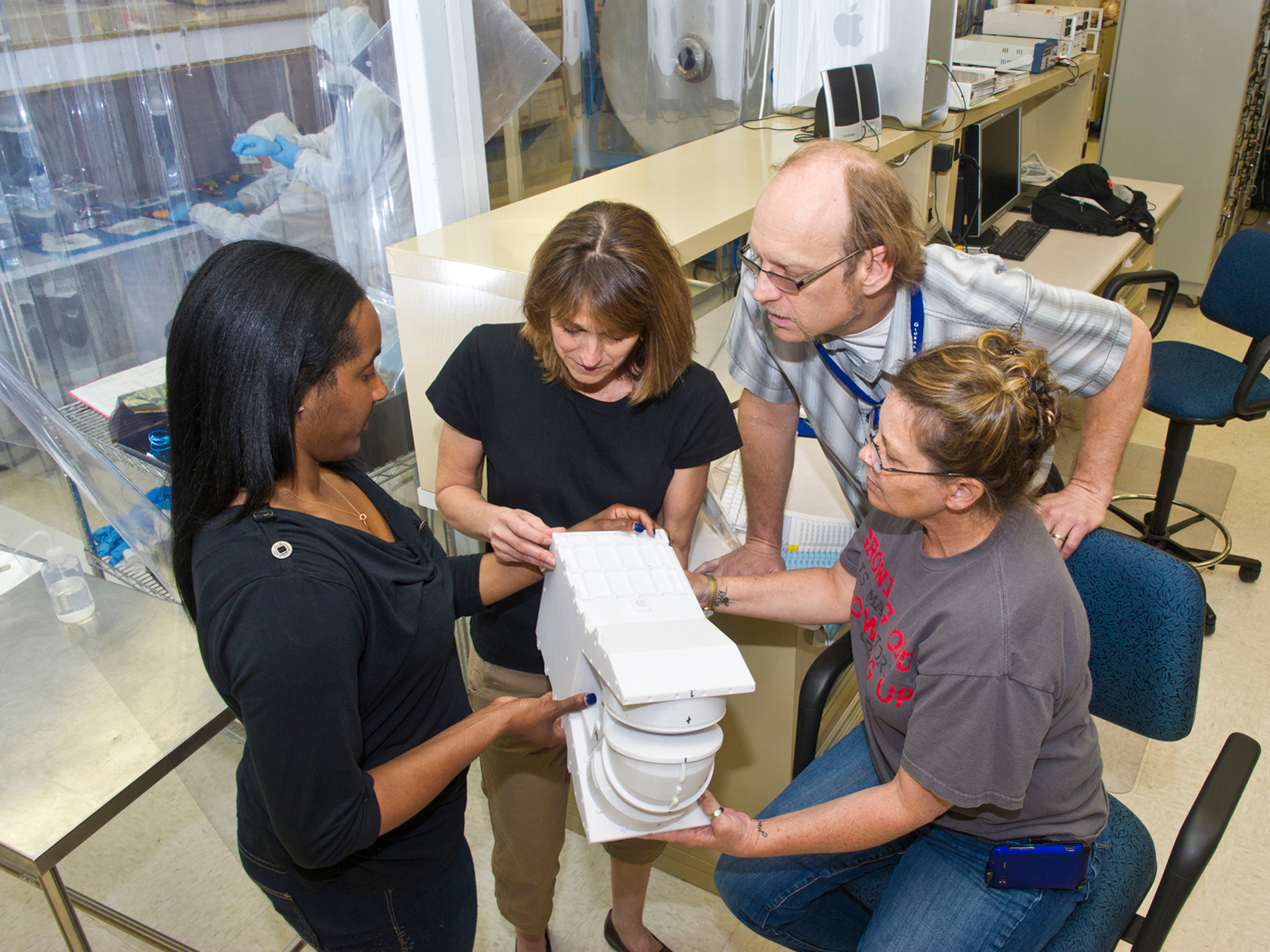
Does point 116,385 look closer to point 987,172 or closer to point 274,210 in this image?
point 274,210

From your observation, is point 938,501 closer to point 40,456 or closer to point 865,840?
point 865,840

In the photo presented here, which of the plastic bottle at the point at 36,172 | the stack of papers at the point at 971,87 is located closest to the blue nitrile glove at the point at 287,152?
the plastic bottle at the point at 36,172

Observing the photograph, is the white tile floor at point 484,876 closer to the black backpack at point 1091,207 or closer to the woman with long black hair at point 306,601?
the woman with long black hair at point 306,601

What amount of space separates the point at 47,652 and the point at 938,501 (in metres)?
1.34

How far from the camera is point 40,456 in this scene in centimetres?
190

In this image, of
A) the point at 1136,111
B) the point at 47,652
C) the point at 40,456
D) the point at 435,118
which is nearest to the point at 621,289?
the point at 435,118

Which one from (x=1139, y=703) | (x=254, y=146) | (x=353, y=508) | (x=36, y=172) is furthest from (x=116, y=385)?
(x=1139, y=703)

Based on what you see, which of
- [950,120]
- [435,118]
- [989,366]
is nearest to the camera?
[989,366]

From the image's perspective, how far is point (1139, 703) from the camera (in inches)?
51.5

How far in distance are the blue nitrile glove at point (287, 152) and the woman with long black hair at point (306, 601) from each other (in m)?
0.95

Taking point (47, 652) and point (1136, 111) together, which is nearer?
point (47, 652)

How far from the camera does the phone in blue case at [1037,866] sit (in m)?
1.11

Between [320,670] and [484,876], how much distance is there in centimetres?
130

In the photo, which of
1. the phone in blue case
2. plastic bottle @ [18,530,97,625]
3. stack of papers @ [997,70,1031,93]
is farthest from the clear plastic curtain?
stack of papers @ [997,70,1031,93]
